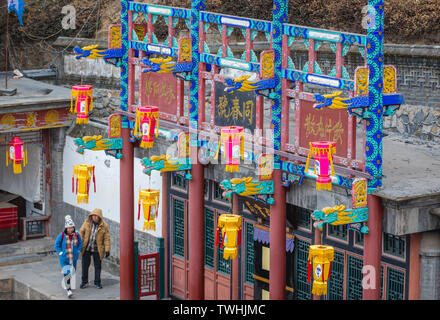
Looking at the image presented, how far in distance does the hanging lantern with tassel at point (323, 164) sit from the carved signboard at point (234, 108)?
2.33m

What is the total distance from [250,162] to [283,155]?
1.43 meters

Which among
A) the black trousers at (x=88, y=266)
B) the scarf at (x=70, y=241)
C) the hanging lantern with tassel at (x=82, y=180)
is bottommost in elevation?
the black trousers at (x=88, y=266)

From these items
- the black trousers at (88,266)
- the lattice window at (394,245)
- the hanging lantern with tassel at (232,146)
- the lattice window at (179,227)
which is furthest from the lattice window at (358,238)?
the black trousers at (88,266)

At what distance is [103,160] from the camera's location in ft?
75.0

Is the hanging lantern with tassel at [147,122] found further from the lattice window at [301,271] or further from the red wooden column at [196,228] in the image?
the lattice window at [301,271]

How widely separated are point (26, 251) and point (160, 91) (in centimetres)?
713

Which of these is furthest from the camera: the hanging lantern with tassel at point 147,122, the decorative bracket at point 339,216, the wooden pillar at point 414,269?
the hanging lantern with tassel at point 147,122

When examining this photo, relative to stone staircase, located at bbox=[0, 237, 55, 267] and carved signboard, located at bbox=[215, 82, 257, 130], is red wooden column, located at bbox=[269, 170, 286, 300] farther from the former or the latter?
stone staircase, located at bbox=[0, 237, 55, 267]

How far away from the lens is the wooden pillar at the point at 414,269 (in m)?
15.2

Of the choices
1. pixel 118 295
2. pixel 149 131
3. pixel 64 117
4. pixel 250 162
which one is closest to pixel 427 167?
pixel 250 162

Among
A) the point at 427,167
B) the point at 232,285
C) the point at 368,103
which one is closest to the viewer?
the point at 368,103

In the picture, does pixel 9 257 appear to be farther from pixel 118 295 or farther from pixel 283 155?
pixel 283 155

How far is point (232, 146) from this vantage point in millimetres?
16016

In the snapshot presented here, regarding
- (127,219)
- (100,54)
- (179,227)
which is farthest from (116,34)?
(179,227)
